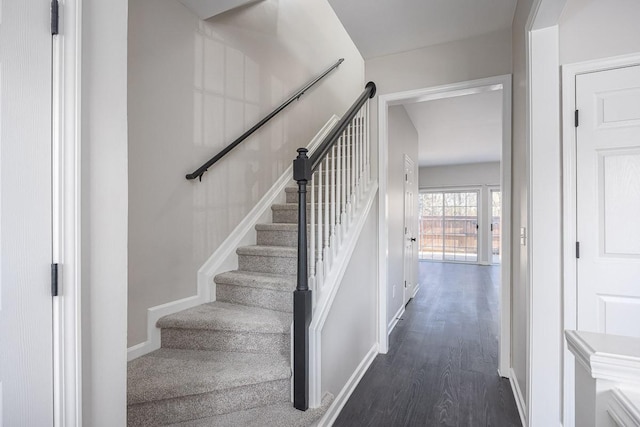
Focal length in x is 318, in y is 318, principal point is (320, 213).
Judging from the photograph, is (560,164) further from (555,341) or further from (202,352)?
(202,352)

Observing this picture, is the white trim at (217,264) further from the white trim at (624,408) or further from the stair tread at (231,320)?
the white trim at (624,408)

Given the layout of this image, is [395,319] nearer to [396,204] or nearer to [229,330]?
[396,204]

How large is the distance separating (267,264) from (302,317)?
A: 2.91 feet

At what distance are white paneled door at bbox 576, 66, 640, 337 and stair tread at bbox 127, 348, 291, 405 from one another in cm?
167

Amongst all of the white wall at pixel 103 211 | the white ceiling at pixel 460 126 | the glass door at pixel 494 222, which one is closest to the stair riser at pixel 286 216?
the white wall at pixel 103 211

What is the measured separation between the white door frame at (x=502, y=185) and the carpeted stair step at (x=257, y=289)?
3.34 feet

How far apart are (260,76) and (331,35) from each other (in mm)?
1929

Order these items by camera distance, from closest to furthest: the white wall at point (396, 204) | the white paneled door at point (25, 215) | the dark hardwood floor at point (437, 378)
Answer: the white paneled door at point (25, 215) < the dark hardwood floor at point (437, 378) < the white wall at point (396, 204)

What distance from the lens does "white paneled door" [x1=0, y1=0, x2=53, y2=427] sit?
0.74m

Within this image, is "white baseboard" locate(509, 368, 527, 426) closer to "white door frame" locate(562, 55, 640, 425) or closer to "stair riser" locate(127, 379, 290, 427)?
"white door frame" locate(562, 55, 640, 425)

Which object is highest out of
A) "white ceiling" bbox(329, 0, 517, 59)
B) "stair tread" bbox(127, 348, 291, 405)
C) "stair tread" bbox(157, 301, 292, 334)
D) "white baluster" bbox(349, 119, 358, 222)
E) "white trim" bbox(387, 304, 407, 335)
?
"white ceiling" bbox(329, 0, 517, 59)

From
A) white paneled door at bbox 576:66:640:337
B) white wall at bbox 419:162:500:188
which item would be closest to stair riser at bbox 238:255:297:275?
white paneled door at bbox 576:66:640:337

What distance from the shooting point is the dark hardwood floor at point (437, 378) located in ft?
6.24

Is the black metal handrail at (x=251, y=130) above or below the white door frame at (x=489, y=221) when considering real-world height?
above
